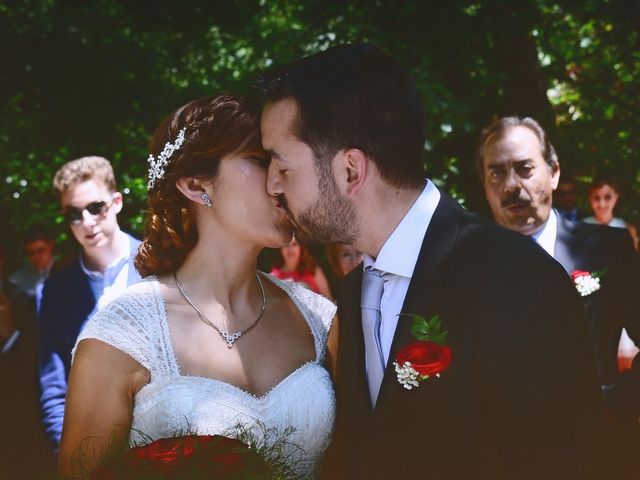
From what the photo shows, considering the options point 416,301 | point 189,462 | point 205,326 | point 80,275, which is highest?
point 80,275

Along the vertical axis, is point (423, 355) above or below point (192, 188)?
below

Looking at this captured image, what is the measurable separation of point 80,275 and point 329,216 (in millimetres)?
2671

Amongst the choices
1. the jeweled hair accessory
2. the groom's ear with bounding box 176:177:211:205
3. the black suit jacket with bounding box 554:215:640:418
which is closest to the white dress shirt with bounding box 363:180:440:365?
the groom's ear with bounding box 176:177:211:205

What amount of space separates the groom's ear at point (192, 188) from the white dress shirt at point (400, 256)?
893 millimetres

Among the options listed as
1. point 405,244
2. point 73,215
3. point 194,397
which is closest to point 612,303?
point 405,244

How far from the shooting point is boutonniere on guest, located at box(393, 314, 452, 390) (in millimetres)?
2318

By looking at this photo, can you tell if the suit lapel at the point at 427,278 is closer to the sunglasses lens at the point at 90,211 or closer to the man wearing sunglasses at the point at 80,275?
the man wearing sunglasses at the point at 80,275

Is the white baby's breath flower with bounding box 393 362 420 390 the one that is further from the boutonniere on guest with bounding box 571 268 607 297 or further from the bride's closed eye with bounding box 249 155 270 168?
the boutonniere on guest with bounding box 571 268 607 297

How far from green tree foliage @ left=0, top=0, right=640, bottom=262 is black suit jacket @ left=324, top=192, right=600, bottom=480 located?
13.5 ft

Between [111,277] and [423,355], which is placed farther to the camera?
[111,277]

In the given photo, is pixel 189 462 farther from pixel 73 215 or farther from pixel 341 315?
pixel 73 215

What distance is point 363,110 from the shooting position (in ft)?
8.35

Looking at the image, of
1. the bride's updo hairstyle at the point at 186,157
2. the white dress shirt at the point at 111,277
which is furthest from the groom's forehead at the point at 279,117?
the white dress shirt at the point at 111,277

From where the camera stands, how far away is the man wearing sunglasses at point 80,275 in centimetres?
441
